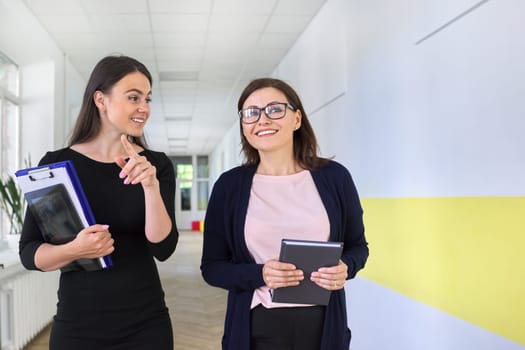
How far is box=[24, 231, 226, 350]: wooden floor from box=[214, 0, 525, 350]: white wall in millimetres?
1511

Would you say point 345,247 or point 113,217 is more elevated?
point 113,217

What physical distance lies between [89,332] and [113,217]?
12.9 inches

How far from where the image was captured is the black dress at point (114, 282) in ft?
4.13

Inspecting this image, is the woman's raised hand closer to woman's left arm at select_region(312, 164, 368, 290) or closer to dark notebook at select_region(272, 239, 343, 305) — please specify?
dark notebook at select_region(272, 239, 343, 305)

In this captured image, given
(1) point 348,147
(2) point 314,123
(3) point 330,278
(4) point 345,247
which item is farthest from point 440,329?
(2) point 314,123

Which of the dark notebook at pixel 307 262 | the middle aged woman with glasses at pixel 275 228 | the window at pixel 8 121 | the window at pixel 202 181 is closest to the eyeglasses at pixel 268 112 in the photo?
the middle aged woman with glasses at pixel 275 228

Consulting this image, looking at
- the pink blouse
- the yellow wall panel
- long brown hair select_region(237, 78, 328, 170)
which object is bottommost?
the yellow wall panel

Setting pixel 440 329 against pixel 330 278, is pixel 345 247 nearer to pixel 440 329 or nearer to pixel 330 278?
pixel 330 278

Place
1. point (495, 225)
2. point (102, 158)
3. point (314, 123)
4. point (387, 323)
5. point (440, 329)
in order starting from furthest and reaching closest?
point (314, 123) → point (387, 323) → point (440, 329) → point (495, 225) → point (102, 158)

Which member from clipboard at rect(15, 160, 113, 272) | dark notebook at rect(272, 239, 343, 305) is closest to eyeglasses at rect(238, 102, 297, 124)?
dark notebook at rect(272, 239, 343, 305)

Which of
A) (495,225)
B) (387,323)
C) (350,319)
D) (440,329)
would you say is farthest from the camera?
(350,319)

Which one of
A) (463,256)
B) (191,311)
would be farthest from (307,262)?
(191,311)

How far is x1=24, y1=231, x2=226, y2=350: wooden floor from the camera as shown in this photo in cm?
420

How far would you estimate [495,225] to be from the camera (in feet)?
6.57
